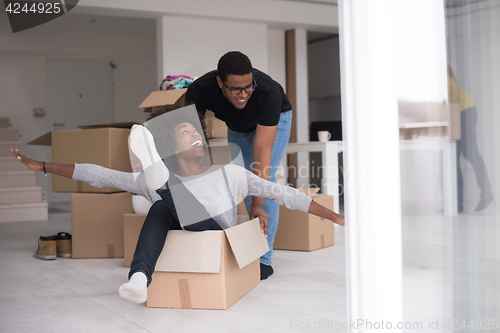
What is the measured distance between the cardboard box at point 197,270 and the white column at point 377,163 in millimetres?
670

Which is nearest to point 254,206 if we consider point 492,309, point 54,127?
point 492,309

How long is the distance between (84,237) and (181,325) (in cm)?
135

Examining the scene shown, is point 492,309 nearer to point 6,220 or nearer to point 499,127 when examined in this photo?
point 499,127

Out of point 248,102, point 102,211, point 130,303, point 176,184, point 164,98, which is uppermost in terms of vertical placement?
point 164,98

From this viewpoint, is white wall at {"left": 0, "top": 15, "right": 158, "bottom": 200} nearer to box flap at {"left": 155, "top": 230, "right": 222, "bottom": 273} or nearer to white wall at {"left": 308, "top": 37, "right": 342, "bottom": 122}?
white wall at {"left": 308, "top": 37, "right": 342, "bottom": 122}

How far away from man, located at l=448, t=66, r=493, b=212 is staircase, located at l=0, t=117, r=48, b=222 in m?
4.48

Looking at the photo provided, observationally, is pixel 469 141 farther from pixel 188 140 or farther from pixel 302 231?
pixel 302 231

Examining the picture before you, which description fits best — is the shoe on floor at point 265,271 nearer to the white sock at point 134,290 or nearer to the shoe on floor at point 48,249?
the white sock at point 134,290

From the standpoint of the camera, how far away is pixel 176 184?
1.60 metres

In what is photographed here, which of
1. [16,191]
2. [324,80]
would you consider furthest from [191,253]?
[324,80]

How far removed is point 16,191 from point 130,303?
382 centimetres

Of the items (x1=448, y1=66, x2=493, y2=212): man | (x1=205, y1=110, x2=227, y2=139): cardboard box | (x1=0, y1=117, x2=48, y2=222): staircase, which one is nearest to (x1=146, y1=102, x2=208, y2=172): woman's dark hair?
(x1=448, y1=66, x2=493, y2=212): man

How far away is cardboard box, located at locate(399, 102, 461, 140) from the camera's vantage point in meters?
0.91

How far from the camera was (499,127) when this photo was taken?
903mm
